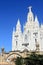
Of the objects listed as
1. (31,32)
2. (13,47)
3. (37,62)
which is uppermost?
(31,32)

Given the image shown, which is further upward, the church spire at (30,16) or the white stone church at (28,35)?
the church spire at (30,16)

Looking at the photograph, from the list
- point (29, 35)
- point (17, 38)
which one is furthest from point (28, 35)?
point (17, 38)

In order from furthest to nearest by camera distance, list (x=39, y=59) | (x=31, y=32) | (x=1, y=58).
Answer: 1. (x=31, y=32)
2. (x=1, y=58)
3. (x=39, y=59)

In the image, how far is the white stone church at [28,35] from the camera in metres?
60.9

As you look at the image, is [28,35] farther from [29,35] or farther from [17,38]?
[17,38]

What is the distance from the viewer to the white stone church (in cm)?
6093

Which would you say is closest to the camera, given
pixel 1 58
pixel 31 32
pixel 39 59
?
pixel 39 59

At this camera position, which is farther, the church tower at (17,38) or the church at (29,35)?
the church tower at (17,38)

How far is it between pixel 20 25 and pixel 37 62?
43.3 meters

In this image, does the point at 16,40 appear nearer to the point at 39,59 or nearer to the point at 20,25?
the point at 20,25

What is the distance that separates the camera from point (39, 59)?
908 inches

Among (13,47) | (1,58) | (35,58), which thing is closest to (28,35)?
(13,47)

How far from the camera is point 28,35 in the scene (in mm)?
63000

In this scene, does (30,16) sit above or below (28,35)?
above
